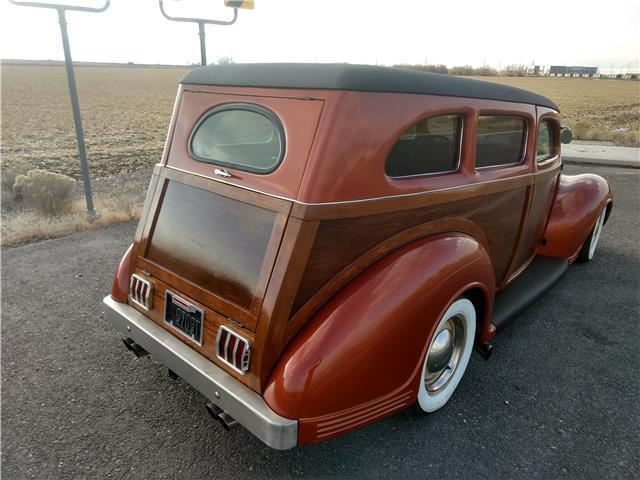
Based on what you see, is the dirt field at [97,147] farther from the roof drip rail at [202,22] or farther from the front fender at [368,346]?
the front fender at [368,346]

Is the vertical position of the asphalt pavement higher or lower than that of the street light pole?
lower

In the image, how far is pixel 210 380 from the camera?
6.60 feet

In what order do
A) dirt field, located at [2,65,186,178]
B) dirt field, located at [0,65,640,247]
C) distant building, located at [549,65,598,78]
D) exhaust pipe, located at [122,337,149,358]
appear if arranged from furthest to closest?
→ distant building, located at [549,65,598,78], dirt field, located at [2,65,186,178], dirt field, located at [0,65,640,247], exhaust pipe, located at [122,337,149,358]

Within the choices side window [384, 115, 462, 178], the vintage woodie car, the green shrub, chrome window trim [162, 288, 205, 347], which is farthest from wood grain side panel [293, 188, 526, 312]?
the green shrub

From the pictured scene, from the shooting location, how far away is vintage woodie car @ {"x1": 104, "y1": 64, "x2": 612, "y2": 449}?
1899mm

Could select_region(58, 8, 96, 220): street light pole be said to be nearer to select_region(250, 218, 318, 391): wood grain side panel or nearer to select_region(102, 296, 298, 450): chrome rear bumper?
select_region(102, 296, 298, 450): chrome rear bumper

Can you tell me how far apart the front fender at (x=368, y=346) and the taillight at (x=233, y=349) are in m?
0.16

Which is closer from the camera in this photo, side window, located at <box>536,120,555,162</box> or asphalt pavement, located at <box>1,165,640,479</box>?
asphalt pavement, located at <box>1,165,640,479</box>

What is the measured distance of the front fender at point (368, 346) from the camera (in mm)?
1846

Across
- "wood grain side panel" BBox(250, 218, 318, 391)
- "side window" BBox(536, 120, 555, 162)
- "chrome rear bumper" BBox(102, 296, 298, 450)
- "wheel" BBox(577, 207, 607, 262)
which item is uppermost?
"side window" BBox(536, 120, 555, 162)

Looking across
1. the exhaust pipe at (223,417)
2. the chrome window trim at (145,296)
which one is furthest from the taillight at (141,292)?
Answer: the exhaust pipe at (223,417)

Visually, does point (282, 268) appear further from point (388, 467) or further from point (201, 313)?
point (388, 467)

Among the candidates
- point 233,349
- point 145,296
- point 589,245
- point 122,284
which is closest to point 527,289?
point 589,245

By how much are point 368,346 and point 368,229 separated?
0.52 metres
